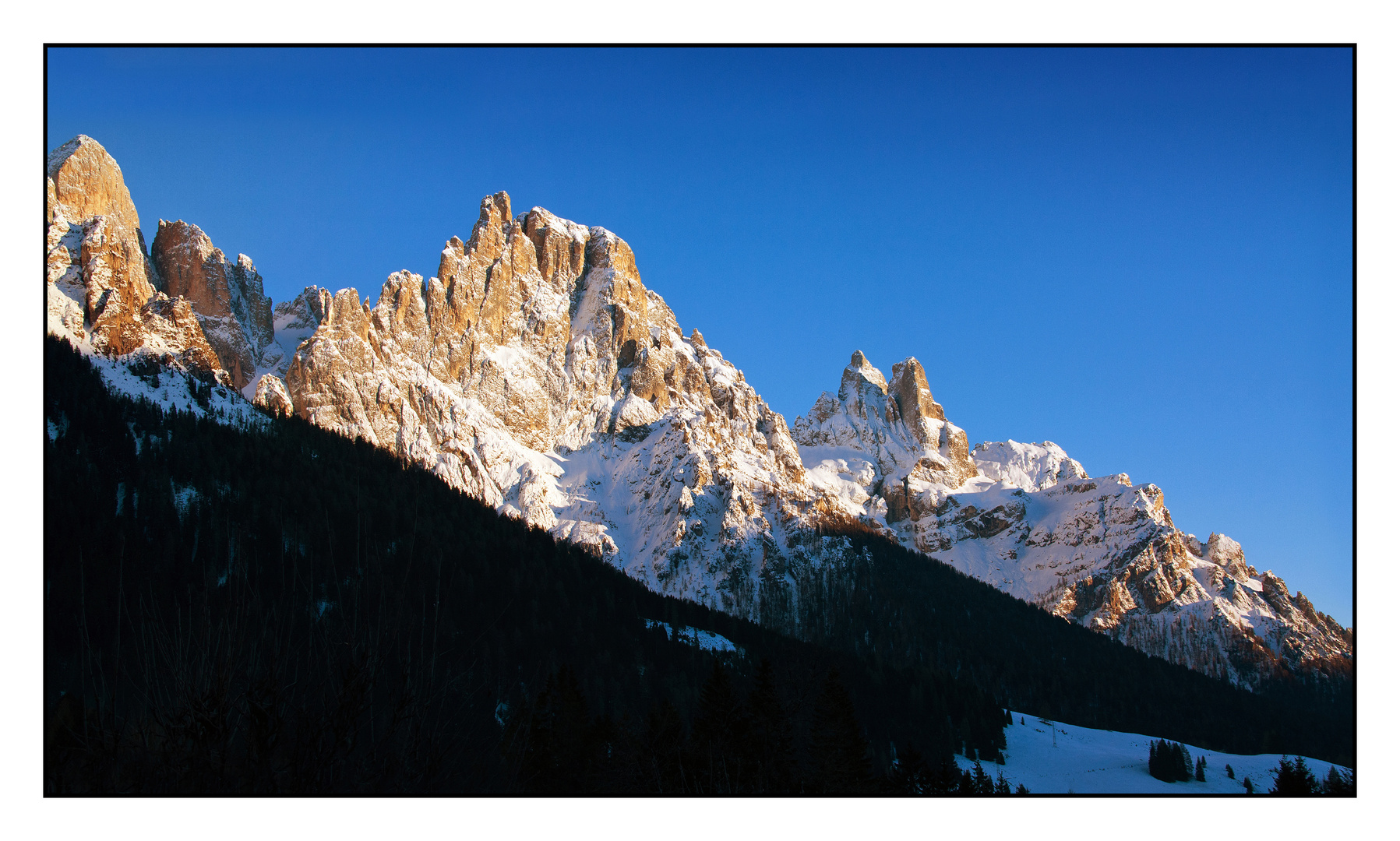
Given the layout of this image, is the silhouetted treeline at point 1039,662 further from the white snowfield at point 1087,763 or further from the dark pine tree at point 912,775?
the dark pine tree at point 912,775

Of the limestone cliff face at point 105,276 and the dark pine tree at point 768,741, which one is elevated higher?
the limestone cliff face at point 105,276

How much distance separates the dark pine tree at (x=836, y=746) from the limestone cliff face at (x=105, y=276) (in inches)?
3023

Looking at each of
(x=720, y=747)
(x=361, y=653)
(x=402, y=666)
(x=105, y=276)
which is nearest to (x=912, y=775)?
(x=720, y=747)

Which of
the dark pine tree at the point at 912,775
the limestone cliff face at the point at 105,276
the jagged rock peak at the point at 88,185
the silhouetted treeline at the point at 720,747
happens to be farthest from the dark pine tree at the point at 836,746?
the jagged rock peak at the point at 88,185

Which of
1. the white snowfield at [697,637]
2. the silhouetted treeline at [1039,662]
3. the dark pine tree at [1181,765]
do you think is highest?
the white snowfield at [697,637]

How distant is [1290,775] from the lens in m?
38.8

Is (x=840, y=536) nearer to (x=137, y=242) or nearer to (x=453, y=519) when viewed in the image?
(x=453, y=519)

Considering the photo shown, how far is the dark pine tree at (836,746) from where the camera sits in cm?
3478

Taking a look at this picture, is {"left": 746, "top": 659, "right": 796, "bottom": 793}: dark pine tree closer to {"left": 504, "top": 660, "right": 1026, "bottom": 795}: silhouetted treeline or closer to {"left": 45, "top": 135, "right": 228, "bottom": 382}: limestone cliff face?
{"left": 504, "top": 660, "right": 1026, "bottom": 795}: silhouetted treeline

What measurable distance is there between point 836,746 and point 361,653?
22.4 m

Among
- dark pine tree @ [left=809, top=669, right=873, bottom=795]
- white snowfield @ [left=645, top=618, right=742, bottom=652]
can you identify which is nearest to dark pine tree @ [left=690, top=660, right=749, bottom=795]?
dark pine tree @ [left=809, top=669, right=873, bottom=795]

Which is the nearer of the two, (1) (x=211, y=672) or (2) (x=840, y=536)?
(1) (x=211, y=672)
